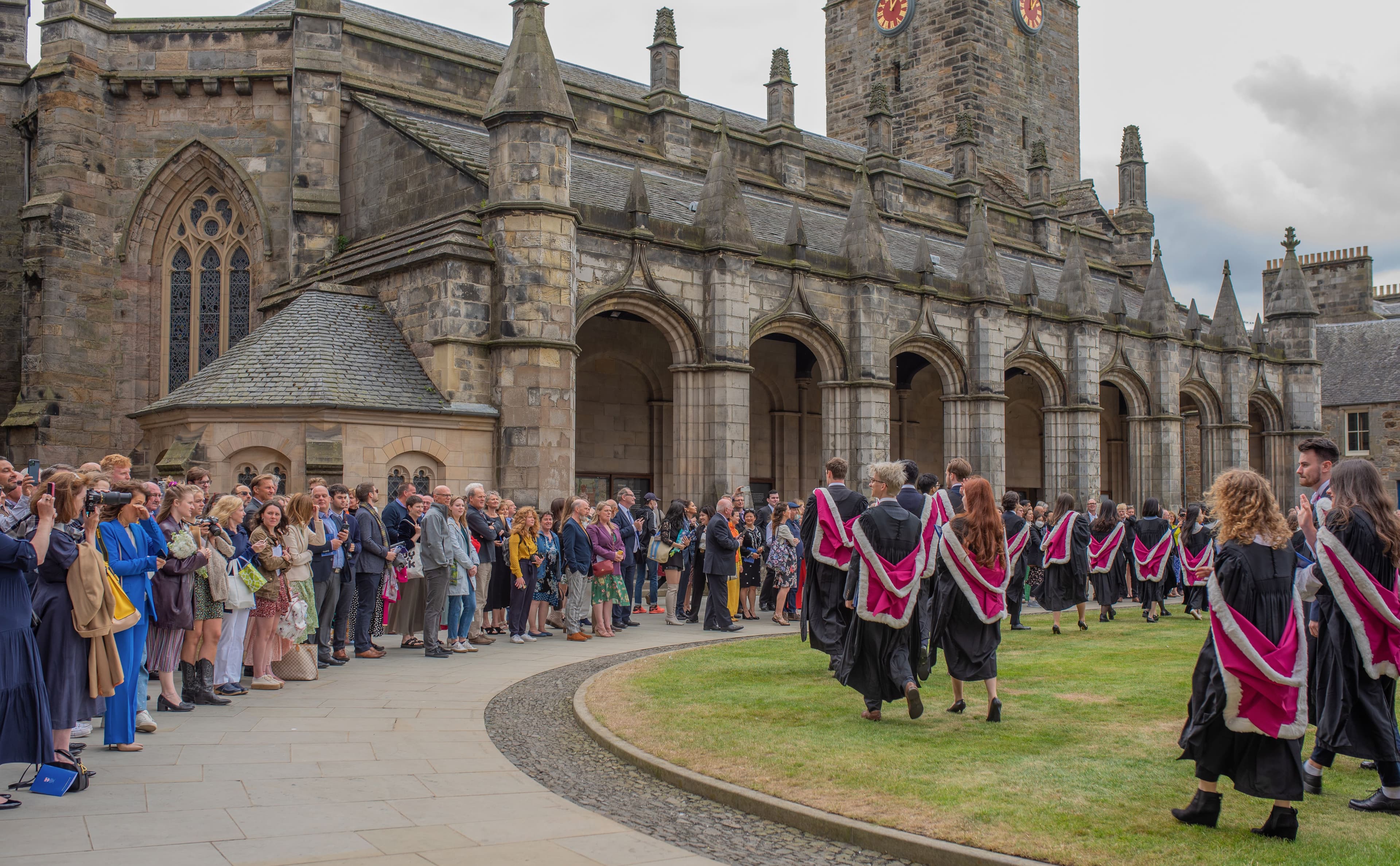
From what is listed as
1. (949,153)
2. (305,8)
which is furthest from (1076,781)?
(949,153)

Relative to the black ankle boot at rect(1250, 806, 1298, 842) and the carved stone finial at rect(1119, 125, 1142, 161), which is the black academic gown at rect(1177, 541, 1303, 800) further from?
the carved stone finial at rect(1119, 125, 1142, 161)

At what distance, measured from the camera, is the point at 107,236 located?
20656 millimetres

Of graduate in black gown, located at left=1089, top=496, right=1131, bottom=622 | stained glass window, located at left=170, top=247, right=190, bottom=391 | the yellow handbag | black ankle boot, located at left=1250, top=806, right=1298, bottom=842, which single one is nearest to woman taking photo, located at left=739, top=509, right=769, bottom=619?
graduate in black gown, located at left=1089, top=496, right=1131, bottom=622

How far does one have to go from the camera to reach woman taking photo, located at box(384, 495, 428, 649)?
11.6 metres

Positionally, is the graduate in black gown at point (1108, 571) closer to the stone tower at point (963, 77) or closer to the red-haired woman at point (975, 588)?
the red-haired woman at point (975, 588)

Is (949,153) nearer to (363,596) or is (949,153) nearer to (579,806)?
(363,596)

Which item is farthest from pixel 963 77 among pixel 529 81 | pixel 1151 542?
pixel 1151 542

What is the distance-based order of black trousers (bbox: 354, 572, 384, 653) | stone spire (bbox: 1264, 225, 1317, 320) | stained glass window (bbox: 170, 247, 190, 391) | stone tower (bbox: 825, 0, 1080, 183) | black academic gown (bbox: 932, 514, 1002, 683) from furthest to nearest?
1. stone tower (bbox: 825, 0, 1080, 183)
2. stone spire (bbox: 1264, 225, 1317, 320)
3. stained glass window (bbox: 170, 247, 190, 391)
4. black trousers (bbox: 354, 572, 384, 653)
5. black academic gown (bbox: 932, 514, 1002, 683)

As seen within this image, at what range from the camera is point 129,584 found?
6836 mm

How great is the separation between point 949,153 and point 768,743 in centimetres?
3501

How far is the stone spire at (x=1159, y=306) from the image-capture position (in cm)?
3080

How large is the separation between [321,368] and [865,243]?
36.5 ft

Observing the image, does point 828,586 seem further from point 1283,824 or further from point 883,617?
point 1283,824

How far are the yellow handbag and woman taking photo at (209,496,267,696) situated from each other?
6.93 ft
